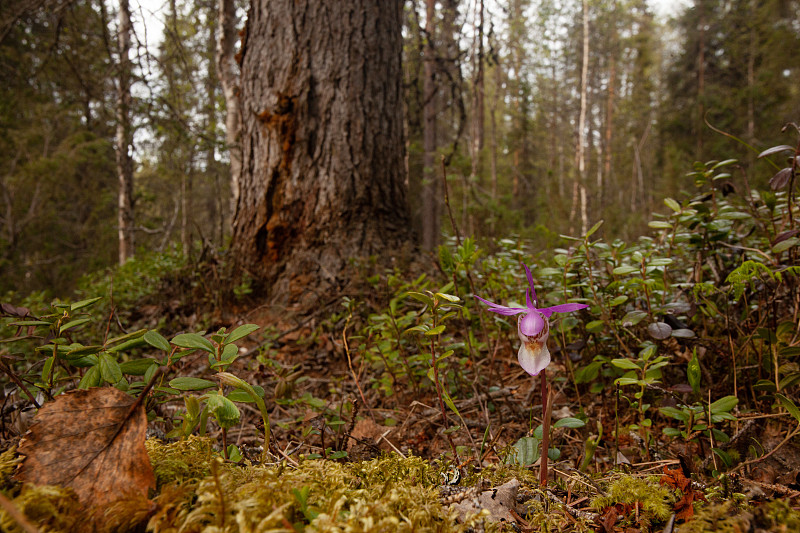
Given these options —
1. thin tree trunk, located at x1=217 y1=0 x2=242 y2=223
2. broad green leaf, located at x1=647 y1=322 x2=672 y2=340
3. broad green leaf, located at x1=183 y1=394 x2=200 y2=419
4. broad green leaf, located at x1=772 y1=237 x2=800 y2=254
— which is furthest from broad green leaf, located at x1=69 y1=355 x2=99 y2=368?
thin tree trunk, located at x1=217 y1=0 x2=242 y2=223

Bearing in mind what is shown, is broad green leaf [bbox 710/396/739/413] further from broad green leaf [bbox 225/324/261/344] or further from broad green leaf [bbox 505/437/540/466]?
broad green leaf [bbox 225/324/261/344]

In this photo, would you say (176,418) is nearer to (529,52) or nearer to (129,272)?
(129,272)

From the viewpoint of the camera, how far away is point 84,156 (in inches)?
432

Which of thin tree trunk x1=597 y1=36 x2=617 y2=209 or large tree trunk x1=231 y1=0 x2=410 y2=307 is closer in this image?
large tree trunk x1=231 y1=0 x2=410 y2=307

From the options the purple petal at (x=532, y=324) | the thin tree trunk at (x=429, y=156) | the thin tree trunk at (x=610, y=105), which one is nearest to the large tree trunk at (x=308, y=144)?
the purple petal at (x=532, y=324)

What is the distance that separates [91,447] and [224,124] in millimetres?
11937

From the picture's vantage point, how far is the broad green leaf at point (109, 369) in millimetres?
830

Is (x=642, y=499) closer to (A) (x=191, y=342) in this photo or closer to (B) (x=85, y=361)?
(A) (x=191, y=342)

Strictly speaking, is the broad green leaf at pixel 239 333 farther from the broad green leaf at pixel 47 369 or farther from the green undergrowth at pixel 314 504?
the broad green leaf at pixel 47 369

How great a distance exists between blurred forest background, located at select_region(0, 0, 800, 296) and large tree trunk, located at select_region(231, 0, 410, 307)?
0.70 meters

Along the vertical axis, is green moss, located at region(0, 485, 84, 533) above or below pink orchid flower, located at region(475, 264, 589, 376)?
below

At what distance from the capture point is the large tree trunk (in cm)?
340

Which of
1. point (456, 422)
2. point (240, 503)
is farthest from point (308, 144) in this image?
point (240, 503)

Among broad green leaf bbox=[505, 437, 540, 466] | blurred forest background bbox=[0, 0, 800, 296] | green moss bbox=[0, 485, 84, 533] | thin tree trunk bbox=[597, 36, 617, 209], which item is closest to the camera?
green moss bbox=[0, 485, 84, 533]
